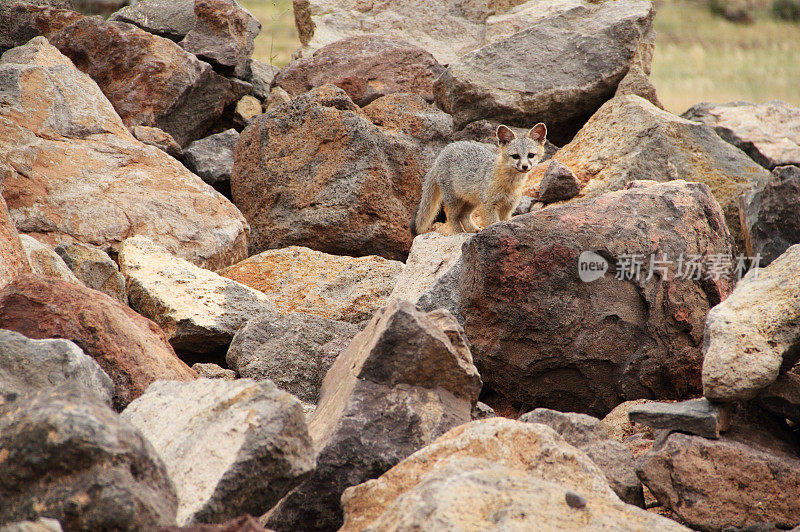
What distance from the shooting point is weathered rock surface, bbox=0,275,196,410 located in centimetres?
423

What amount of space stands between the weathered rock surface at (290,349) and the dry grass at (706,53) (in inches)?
393

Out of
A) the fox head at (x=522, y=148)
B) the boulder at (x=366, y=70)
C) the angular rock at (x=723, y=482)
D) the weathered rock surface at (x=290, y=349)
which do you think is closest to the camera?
the angular rock at (x=723, y=482)

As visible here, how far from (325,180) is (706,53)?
74.3 ft

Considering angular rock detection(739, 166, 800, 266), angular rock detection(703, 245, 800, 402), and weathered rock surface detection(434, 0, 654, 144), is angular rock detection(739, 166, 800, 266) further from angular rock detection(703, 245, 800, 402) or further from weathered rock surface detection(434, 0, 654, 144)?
weathered rock surface detection(434, 0, 654, 144)

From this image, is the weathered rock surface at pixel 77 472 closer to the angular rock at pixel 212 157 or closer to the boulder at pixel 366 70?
the angular rock at pixel 212 157

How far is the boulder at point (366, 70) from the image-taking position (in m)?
10.1

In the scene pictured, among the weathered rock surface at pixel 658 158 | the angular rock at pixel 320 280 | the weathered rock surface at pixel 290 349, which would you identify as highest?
the weathered rock surface at pixel 658 158

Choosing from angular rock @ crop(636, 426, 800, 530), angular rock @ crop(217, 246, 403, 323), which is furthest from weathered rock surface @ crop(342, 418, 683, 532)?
angular rock @ crop(217, 246, 403, 323)

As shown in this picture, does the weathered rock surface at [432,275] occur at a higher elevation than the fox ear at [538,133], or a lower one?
lower

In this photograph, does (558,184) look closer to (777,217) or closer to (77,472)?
(777,217)

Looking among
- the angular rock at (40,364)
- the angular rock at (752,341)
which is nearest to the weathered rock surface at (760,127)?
the angular rock at (752,341)

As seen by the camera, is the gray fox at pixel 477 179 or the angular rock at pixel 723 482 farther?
the gray fox at pixel 477 179

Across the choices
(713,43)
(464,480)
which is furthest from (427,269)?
(713,43)

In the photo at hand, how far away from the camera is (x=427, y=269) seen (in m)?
6.32
